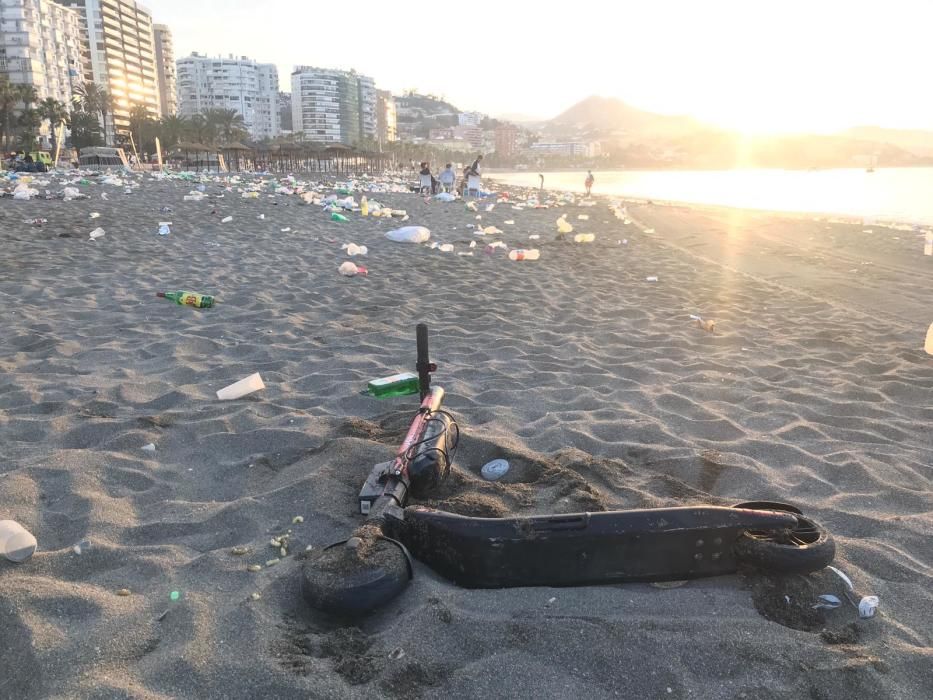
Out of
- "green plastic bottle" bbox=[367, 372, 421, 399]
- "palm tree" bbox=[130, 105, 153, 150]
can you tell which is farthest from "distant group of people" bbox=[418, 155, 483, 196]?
"palm tree" bbox=[130, 105, 153, 150]

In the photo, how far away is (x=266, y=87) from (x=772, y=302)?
602ft

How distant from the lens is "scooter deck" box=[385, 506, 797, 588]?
1.91 meters

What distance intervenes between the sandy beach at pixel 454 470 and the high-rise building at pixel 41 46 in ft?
328

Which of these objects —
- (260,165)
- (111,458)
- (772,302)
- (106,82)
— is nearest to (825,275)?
(772,302)

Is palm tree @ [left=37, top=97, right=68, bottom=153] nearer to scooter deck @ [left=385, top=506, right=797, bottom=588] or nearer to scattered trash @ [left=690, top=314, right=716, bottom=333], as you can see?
scattered trash @ [left=690, top=314, right=716, bottom=333]

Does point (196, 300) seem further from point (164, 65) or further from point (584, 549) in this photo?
point (164, 65)

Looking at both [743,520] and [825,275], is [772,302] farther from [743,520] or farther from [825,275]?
[743,520]

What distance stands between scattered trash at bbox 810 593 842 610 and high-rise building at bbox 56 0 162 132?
117 m

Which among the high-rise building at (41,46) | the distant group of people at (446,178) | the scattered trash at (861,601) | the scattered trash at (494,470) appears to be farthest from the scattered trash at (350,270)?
the high-rise building at (41,46)

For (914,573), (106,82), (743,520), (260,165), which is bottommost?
(914,573)

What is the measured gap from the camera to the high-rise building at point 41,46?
286ft

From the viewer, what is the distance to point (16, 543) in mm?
2008

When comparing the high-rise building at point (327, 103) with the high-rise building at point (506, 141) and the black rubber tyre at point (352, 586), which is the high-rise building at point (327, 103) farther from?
the black rubber tyre at point (352, 586)

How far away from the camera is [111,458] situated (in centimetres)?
278
